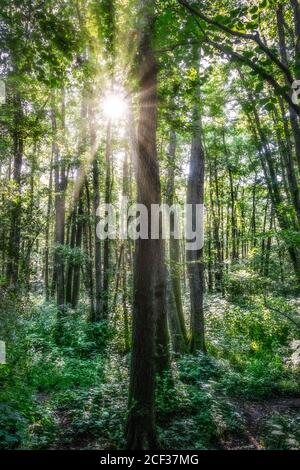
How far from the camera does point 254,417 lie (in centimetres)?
725

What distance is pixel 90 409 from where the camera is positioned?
7.07m

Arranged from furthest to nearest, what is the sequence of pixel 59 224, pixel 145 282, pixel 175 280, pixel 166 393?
pixel 59 224, pixel 175 280, pixel 166 393, pixel 145 282

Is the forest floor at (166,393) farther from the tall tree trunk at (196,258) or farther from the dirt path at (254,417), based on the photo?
the tall tree trunk at (196,258)

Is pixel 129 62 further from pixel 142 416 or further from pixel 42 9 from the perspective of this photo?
pixel 142 416

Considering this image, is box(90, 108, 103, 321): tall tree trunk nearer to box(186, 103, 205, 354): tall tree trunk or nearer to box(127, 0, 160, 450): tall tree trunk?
box(186, 103, 205, 354): tall tree trunk

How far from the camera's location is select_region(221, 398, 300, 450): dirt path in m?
6.12

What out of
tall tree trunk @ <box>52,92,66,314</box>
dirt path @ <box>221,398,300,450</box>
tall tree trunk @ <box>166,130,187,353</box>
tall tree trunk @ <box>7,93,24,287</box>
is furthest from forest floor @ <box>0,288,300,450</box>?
tall tree trunk @ <box>52,92,66,314</box>

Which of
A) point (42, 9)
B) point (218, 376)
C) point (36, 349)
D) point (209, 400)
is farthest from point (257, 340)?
point (42, 9)

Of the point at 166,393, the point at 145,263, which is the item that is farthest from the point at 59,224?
the point at 145,263

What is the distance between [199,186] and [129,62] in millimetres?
5224

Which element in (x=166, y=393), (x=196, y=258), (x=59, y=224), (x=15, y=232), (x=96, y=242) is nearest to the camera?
(x=166, y=393)

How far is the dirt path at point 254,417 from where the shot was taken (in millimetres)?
6125

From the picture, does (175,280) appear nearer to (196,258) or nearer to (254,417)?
(196,258)

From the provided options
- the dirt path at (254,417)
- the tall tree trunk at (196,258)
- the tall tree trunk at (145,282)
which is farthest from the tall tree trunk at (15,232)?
the dirt path at (254,417)
